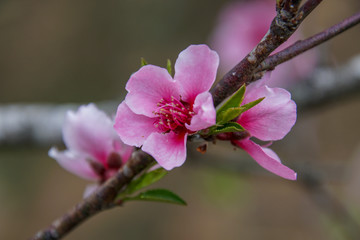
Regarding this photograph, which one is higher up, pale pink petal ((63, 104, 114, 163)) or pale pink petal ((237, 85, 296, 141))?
pale pink petal ((63, 104, 114, 163))

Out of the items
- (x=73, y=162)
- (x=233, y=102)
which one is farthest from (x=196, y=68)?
(x=73, y=162)

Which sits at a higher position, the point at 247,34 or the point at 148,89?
the point at 247,34

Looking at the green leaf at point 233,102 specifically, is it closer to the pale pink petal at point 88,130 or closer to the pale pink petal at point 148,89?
the pale pink petal at point 148,89

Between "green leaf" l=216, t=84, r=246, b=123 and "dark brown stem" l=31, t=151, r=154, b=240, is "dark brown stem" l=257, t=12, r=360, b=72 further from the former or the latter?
"dark brown stem" l=31, t=151, r=154, b=240

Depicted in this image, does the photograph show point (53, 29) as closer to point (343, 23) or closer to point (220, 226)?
point (220, 226)

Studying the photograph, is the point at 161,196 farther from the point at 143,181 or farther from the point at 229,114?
the point at 229,114

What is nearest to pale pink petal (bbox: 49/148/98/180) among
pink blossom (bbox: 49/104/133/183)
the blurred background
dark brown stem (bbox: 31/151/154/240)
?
pink blossom (bbox: 49/104/133/183)
